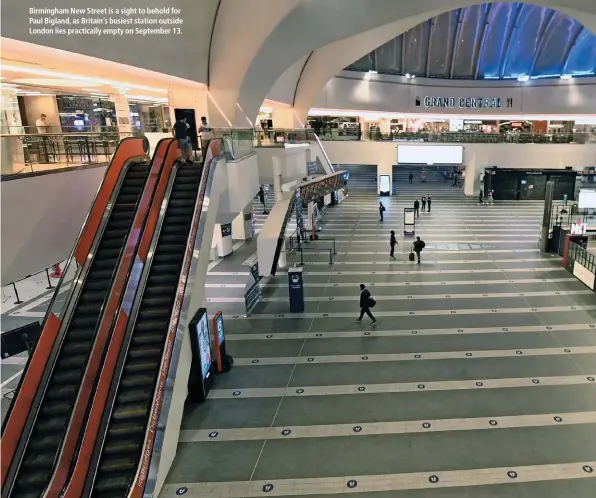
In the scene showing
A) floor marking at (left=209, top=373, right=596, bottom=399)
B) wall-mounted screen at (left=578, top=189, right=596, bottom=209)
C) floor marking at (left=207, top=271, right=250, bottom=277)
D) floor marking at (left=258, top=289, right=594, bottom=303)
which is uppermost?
wall-mounted screen at (left=578, top=189, right=596, bottom=209)

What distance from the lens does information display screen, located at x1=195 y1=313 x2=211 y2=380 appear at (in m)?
7.68

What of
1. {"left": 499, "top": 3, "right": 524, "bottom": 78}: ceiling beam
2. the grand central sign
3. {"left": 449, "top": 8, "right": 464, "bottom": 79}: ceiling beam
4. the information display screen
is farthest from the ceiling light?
{"left": 499, "top": 3, "right": 524, "bottom": 78}: ceiling beam

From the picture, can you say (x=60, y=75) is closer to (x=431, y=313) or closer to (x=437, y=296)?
(x=431, y=313)

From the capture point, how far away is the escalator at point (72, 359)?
5461 mm

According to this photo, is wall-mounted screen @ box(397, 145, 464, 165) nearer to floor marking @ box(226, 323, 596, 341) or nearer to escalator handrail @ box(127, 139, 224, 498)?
floor marking @ box(226, 323, 596, 341)

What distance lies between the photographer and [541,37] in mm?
31078

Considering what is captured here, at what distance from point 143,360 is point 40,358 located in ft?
4.69

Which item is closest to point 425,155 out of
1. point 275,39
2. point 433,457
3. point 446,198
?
point 446,198

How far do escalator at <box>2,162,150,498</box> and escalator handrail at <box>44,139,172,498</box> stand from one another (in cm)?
7

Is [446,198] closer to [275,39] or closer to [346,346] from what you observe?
[275,39]

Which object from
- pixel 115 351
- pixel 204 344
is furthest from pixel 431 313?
pixel 115 351

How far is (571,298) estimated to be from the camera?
11.9 metres

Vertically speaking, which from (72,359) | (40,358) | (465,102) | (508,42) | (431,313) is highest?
(508,42)

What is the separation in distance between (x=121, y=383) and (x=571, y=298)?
11.6 meters
